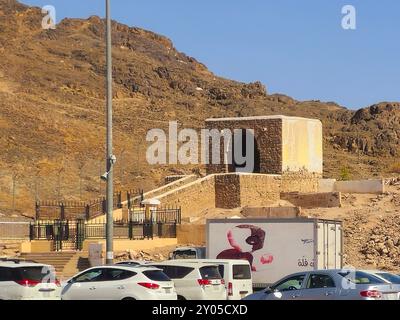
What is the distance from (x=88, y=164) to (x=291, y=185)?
24646mm

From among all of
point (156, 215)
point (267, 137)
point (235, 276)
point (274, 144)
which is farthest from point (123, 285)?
point (267, 137)

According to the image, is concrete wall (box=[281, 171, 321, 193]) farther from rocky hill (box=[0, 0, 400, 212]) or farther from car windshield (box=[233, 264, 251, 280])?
car windshield (box=[233, 264, 251, 280])

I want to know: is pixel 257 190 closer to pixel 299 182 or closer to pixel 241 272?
pixel 299 182

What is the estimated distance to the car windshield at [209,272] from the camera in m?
22.7

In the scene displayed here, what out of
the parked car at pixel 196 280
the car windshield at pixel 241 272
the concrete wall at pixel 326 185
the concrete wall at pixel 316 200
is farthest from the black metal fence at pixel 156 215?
the parked car at pixel 196 280

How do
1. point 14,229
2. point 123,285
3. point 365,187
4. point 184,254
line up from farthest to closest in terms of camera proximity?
point 365,187
point 14,229
point 184,254
point 123,285

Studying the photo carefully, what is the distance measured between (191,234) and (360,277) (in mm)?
20803

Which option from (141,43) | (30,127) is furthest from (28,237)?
(141,43)

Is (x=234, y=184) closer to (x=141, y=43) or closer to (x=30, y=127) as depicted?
(x=30, y=127)

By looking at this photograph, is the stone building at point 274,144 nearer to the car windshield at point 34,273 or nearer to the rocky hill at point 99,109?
the rocky hill at point 99,109

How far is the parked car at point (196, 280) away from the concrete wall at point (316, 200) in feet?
80.2

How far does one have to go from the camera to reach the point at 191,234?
1575 inches

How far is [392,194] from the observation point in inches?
1891

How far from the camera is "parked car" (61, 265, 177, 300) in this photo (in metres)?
20.4
